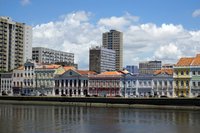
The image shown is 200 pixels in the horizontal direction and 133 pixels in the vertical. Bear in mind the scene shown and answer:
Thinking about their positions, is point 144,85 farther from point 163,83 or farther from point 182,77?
point 182,77

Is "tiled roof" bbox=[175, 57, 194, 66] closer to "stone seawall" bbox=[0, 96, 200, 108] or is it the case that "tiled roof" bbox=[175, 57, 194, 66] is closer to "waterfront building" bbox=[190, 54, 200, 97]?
"waterfront building" bbox=[190, 54, 200, 97]

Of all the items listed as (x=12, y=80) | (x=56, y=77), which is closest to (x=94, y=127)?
(x=56, y=77)

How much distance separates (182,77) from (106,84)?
91.3ft

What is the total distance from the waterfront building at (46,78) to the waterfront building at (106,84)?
1515 centimetres

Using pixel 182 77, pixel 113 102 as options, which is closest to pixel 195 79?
pixel 182 77

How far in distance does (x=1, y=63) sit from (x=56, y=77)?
173 ft

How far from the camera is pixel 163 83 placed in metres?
132

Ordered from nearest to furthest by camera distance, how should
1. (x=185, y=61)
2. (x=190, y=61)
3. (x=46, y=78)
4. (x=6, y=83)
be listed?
(x=190, y=61)
(x=185, y=61)
(x=46, y=78)
(x=6, y=83)

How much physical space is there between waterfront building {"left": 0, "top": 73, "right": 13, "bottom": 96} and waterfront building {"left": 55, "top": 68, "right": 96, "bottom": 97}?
71.1 feet

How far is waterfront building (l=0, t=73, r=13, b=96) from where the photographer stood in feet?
535

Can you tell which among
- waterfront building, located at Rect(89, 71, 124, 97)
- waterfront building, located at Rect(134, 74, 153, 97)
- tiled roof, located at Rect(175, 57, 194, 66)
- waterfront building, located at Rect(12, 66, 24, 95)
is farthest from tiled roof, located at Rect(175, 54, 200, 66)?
waterfront building, located at Rect(12, 66, 24, 95)

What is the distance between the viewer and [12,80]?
533 feet

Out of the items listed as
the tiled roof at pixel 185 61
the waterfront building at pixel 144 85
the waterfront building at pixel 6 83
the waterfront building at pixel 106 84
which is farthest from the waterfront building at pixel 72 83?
the tiled roof at pixel 185 61

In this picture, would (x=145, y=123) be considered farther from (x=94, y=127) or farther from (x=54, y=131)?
(x=54, y=131)
